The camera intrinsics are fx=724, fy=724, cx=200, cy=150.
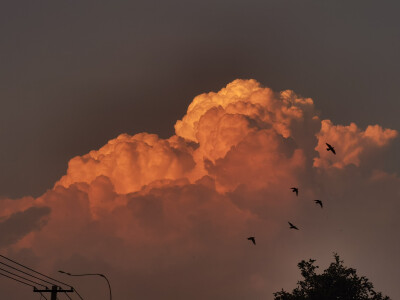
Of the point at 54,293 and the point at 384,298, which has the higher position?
the point at 384,298

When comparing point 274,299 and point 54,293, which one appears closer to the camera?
point 54,293

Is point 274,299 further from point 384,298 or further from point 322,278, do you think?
point 384,298

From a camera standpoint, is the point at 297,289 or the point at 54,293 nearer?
the point at 54,293

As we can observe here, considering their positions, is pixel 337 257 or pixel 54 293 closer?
pixel 54 293

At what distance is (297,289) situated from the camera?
358 feet

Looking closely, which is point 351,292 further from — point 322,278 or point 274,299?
point 274,299

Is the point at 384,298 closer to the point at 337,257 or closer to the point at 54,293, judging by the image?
the point at 337,257

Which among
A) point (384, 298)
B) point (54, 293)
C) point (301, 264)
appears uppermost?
point (301, 264)

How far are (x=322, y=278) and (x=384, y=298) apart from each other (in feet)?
31.0

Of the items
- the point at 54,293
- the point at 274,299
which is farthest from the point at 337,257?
the point at 54,293

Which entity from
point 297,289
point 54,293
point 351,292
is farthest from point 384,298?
point 54,293

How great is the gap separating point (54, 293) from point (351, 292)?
179 feet

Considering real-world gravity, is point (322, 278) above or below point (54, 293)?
above

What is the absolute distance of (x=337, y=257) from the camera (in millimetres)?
111625
